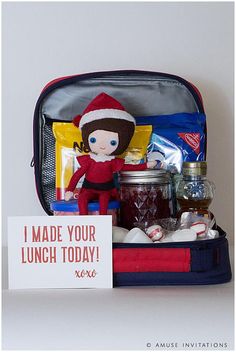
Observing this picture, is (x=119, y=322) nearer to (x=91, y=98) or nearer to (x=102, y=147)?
(x=102, y=147)

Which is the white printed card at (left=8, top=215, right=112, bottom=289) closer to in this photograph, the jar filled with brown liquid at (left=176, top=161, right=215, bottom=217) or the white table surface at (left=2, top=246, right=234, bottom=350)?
the white table surface at (left=2, top=246, right=234, bottom=350)

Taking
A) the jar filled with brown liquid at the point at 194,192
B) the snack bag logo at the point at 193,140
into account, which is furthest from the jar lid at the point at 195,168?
the snack bag logo at the point at 193,140

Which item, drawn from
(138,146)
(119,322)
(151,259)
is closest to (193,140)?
(138,146)

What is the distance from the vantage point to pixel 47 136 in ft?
3.47

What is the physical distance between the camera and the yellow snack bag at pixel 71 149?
102 cm

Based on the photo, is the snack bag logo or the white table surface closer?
the white table surface

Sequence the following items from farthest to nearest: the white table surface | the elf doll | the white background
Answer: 1. the white background
2. the elf doll
3. the white table surface

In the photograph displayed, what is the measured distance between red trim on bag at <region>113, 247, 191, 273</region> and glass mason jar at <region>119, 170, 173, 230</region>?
13 centimetres

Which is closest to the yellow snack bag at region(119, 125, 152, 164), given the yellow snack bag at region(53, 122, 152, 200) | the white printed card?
the yellow snack bag at region(53, 122, 152, 200)

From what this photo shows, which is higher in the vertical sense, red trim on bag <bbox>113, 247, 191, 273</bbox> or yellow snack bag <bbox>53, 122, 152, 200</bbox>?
yellow snack bag <bbox>53, 122, 152, 200</bbox>

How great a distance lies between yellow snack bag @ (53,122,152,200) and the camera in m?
1.02

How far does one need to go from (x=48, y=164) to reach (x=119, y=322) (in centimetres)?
44

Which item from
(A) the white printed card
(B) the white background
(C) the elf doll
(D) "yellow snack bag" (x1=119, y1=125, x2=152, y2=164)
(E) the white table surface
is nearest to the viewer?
(E) the white table surface

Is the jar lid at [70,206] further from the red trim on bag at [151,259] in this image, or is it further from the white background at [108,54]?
the white background at [108,54]
